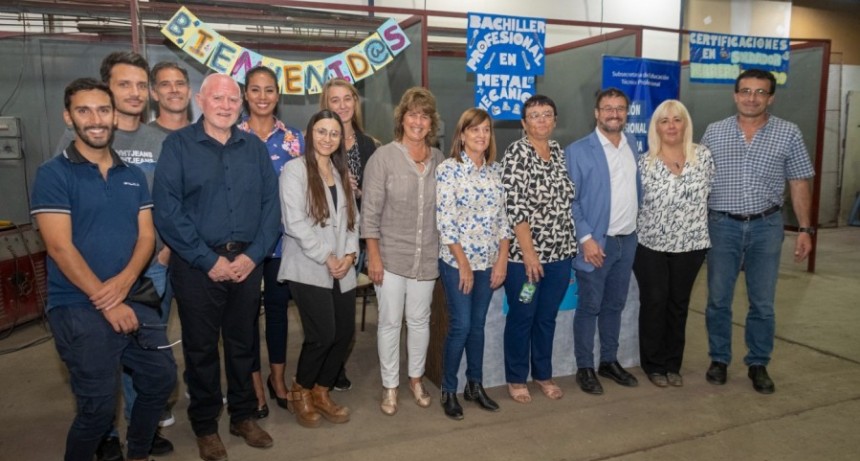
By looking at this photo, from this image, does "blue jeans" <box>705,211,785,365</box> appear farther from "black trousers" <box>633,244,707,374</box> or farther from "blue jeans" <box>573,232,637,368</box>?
"blue jeans" <box>573,232,637,368</box>

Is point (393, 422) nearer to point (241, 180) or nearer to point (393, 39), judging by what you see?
point (241, 180)

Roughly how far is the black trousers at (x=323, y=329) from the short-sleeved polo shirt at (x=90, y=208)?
859 mm

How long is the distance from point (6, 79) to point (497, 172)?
5.27 metres

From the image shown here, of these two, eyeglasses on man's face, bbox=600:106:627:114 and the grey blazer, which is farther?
eyeglasses on man's face, bbox=600:106:627:114

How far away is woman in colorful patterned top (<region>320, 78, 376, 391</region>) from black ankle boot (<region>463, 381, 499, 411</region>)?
2.47 ft

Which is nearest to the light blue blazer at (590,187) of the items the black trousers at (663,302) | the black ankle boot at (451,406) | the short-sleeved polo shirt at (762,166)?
the black trousers at (663,302)

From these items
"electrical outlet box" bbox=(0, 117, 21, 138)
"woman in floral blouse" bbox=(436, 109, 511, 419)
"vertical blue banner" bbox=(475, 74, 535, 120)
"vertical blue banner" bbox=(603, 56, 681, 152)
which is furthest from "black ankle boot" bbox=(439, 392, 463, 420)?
"electrical outlet box" bbox=(0, 117, 21, 138)

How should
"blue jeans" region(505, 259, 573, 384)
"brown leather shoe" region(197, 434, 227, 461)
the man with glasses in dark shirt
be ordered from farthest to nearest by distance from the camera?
"blue jeans" region(505, 259, 573, 384) < "brown leather shoe" region(197, 434, 227, 461) < the man with glasses in dark shirt

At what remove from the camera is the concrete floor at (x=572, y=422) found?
2932 mm

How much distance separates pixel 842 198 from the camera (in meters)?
10.0

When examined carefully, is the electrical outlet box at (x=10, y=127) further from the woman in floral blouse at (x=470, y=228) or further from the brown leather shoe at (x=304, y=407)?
the woman in floral blouse at (x=470, y=228)

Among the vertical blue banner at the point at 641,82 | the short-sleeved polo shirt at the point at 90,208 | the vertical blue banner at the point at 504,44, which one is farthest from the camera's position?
the vertical blue banner at the point at 641,82

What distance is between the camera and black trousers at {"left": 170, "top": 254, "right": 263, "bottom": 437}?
8.82ft

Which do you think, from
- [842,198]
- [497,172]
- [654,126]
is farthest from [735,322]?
[842,198]
